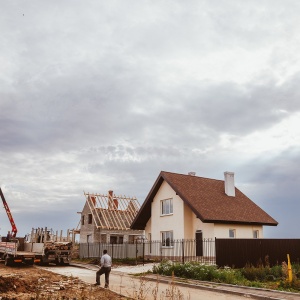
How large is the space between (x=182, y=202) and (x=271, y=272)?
39.7ft

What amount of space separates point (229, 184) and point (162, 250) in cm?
811

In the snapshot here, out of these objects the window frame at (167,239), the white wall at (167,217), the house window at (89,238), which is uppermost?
the white wall at (167,217)

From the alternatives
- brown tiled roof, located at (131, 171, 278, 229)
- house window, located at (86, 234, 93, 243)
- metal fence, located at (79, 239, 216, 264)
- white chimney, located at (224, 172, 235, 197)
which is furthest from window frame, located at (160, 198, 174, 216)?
house window, located at (86, 234, 93, 243)

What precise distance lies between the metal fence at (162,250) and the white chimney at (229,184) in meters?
6.46

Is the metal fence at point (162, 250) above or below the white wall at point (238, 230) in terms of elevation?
below

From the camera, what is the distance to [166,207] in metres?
32.1

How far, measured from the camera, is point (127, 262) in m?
29.0

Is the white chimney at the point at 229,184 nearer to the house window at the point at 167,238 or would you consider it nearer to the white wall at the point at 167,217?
the white wall at the point at 167,217

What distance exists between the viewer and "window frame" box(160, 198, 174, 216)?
103 feet

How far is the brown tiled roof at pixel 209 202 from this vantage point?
28.2 meters

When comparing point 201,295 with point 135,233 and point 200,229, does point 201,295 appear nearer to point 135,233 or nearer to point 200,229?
point 200,229

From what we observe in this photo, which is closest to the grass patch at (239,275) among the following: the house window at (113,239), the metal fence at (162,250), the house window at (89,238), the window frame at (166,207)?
the metal fence at (162,250)

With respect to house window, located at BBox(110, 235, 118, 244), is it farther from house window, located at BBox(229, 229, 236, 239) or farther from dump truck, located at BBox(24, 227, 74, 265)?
house window, located at BBox(229, 229, 236, 239)

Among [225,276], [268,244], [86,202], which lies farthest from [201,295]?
[86,202]
